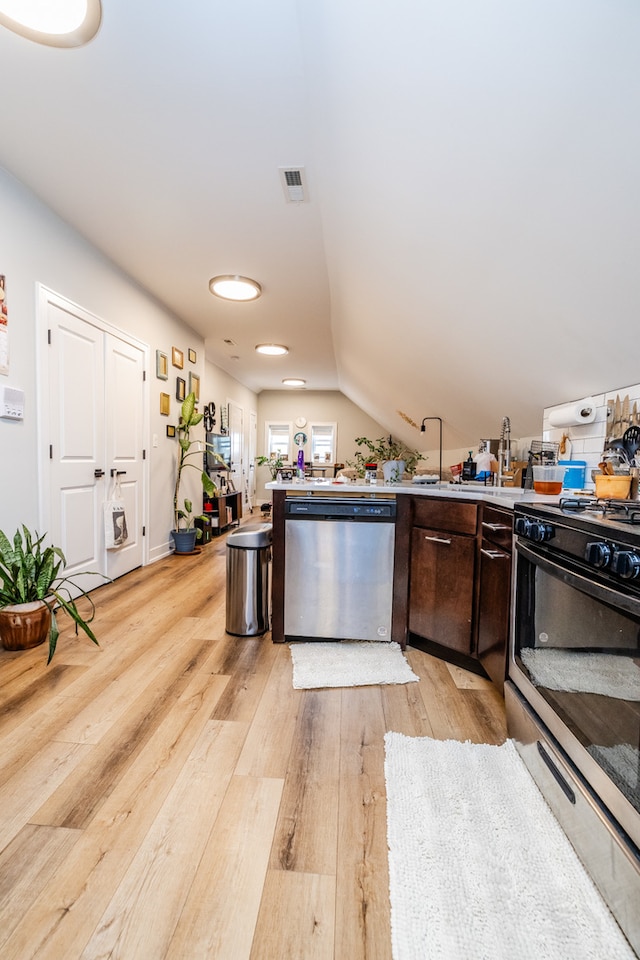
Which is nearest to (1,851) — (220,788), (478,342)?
(220,788)

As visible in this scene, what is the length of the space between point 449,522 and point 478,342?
129 cm

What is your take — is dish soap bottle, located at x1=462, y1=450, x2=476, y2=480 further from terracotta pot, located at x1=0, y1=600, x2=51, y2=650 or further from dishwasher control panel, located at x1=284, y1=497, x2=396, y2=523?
terracotta pot, located at x1=0, y1=600, x2=51, y2=650

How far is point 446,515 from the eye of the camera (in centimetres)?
210

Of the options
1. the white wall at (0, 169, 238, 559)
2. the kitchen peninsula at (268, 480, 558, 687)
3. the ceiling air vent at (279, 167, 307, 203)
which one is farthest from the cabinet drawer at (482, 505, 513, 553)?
the white wall at (0, 169, 238, 559)

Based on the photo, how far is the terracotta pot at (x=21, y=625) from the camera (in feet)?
7.09

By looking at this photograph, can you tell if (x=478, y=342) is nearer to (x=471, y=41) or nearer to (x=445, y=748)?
(x=471, y=41)

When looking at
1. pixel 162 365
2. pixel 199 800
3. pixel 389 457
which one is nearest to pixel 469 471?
pixel 199 800

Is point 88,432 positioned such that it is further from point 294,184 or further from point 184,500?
point 294,184

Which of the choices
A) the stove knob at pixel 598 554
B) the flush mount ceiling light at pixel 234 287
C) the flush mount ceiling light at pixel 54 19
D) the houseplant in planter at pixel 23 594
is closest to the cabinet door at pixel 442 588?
the stove knob at pixel 598 554

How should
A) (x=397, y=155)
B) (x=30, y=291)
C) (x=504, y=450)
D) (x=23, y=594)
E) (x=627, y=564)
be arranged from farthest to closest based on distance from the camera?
(x=504, y=450) < (x=30, y=291) < (x=23, y=594) < (x=397, y=155) < (x=627, y=564)

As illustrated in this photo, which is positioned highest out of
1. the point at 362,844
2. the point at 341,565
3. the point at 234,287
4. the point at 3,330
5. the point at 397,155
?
the point at 234,287

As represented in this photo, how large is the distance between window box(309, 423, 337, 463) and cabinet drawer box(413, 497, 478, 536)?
7141 millimetres

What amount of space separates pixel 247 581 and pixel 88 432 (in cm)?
177

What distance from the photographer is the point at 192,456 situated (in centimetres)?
519
